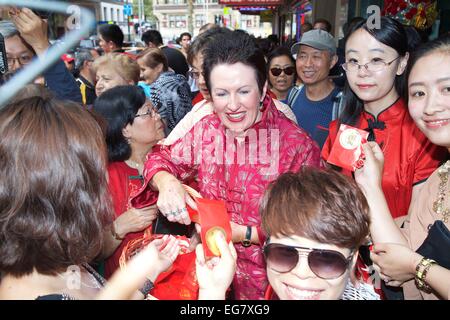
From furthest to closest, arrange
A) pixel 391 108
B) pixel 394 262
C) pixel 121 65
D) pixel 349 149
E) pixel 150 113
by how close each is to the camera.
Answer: pixel 121 65, pixel 150 113, pixel 391 108, pixel 349 149, pixel 394 262

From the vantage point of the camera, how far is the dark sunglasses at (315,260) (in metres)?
1.31

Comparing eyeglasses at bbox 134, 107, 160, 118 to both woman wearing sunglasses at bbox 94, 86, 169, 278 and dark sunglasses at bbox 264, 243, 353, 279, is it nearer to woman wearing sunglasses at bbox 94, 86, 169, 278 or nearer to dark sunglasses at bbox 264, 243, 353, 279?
woman wearing sunglasses at bbox 94, 86, 169, 278

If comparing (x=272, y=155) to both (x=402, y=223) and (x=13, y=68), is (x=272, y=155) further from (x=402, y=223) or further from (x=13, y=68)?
(x=13, y=68)

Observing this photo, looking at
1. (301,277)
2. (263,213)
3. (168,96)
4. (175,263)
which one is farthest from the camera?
(168,96)

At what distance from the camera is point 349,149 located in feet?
5.74

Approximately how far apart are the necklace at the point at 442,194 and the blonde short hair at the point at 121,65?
3046mm

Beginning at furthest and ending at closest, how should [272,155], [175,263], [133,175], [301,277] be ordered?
[133,175] < [272,155] < [175,263] < [301,277]

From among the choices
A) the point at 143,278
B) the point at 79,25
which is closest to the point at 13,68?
the point at 79,25

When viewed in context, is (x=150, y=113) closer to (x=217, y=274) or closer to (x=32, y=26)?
(x=32, y=26)

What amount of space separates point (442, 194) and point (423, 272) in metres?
0.36

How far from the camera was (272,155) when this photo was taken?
190 cm

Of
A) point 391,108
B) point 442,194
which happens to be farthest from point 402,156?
point 442,194

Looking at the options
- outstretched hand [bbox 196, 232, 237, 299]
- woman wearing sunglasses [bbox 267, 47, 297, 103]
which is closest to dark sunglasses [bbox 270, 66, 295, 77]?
woman wearing sunglasses [bbox 267, 47, 297, 103]
